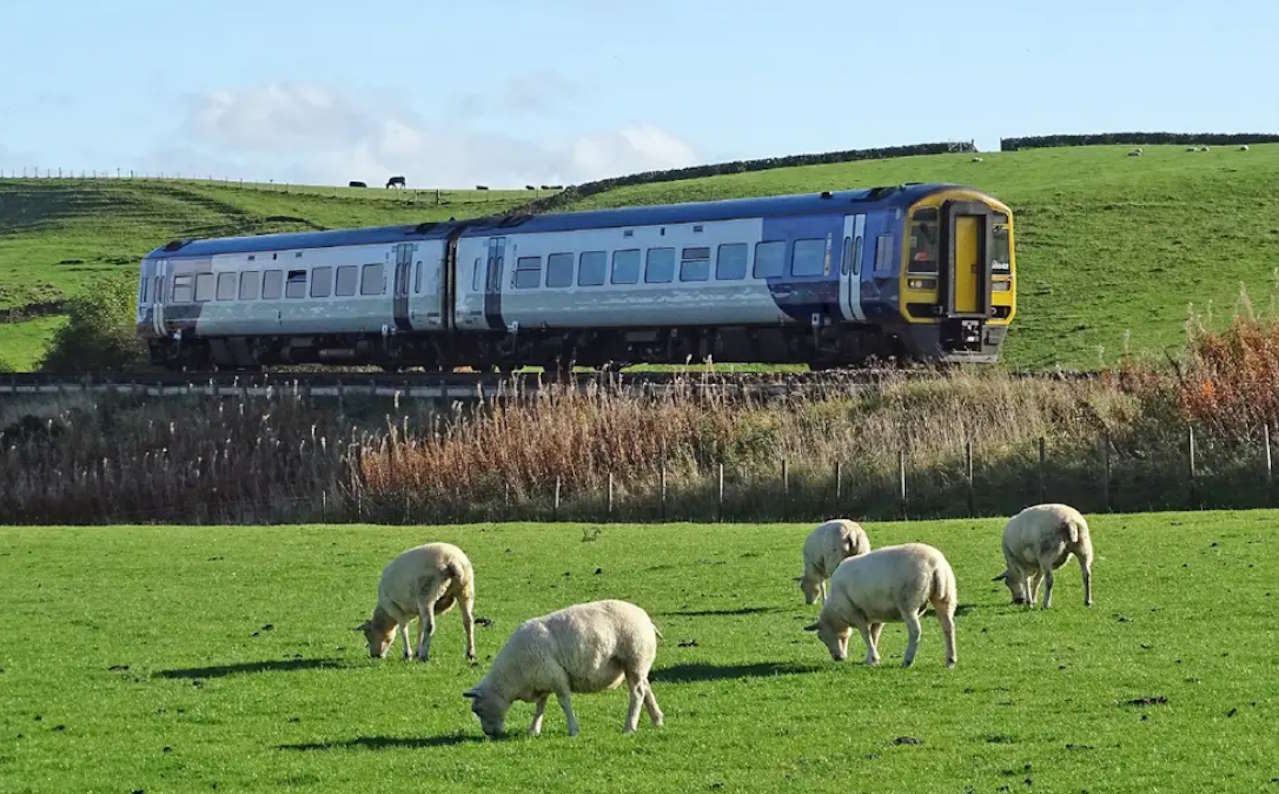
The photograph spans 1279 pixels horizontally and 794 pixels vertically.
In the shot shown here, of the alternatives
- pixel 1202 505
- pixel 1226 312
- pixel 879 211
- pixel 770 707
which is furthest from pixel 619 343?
pixel 770 707

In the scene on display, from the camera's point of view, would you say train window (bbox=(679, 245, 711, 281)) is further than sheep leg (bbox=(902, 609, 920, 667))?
Yes

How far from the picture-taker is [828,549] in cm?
1781

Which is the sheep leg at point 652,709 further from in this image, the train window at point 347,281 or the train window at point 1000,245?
the train window at point 347,281

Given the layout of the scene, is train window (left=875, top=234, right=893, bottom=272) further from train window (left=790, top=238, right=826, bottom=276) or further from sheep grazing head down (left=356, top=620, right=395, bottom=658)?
sheep grazing head down (left=356, top=620, right=395, bottom=658)

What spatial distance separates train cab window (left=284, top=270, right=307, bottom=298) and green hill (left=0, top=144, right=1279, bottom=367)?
19286 millimetres

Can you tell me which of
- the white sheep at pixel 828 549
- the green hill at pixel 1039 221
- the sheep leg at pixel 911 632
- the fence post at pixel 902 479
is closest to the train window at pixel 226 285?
the green hill at pixel 1039 221

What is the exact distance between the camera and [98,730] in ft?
44.8

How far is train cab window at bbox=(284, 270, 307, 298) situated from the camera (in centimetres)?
4797

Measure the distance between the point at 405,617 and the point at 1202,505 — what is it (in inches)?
616

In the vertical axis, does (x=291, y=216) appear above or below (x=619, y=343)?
above

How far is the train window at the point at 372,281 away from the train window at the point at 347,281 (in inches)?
7.0

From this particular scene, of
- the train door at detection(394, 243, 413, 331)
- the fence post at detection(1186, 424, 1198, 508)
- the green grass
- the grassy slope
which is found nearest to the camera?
the green grass

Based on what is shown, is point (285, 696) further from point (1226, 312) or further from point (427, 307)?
point (1226, 312)

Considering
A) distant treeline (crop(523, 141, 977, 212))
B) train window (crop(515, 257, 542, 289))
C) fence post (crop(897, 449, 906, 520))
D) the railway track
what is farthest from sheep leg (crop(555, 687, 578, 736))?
distant treeline (crop(523, 141, 977, 212))
